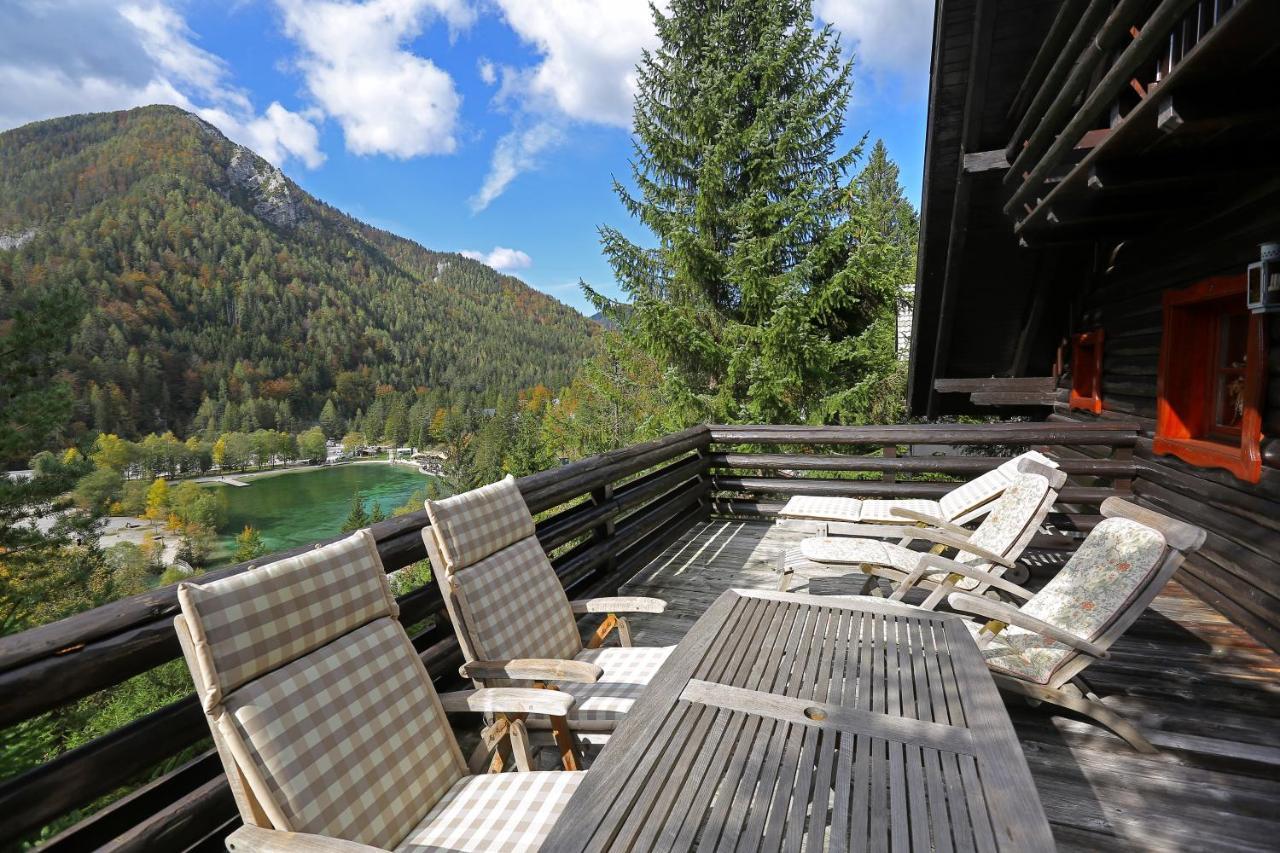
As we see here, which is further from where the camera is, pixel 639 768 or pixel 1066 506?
pixel 1066 506

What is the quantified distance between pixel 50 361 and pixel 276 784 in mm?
22378

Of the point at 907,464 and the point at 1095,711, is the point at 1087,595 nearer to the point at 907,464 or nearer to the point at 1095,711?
the point at 1095,711

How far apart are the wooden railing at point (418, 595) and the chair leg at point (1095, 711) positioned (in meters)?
2.30

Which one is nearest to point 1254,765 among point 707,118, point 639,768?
point 639,768

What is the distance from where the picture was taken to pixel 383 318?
107 m

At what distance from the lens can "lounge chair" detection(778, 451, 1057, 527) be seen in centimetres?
413

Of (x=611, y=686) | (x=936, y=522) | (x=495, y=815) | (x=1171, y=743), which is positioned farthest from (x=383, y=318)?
(x=1171, y=743)

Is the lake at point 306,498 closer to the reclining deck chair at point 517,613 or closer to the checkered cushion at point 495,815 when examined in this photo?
the reclining deck chair at point 517,613

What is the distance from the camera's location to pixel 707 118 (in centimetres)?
1086

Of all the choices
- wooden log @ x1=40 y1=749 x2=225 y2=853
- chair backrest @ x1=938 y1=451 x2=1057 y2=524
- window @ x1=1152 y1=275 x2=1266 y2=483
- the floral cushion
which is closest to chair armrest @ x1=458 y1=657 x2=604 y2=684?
wooden log @ x1=40 y1=749 x2=225 y2=853

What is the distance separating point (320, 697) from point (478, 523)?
102 centimetres

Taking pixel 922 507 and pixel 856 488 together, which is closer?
pixel 922 507

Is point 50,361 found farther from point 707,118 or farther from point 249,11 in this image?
point 249,11

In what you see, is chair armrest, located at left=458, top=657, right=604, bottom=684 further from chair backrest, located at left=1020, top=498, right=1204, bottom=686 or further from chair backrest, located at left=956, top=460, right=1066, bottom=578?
chair backrest, located at left=956, top=460, right=1066, bottom=578
